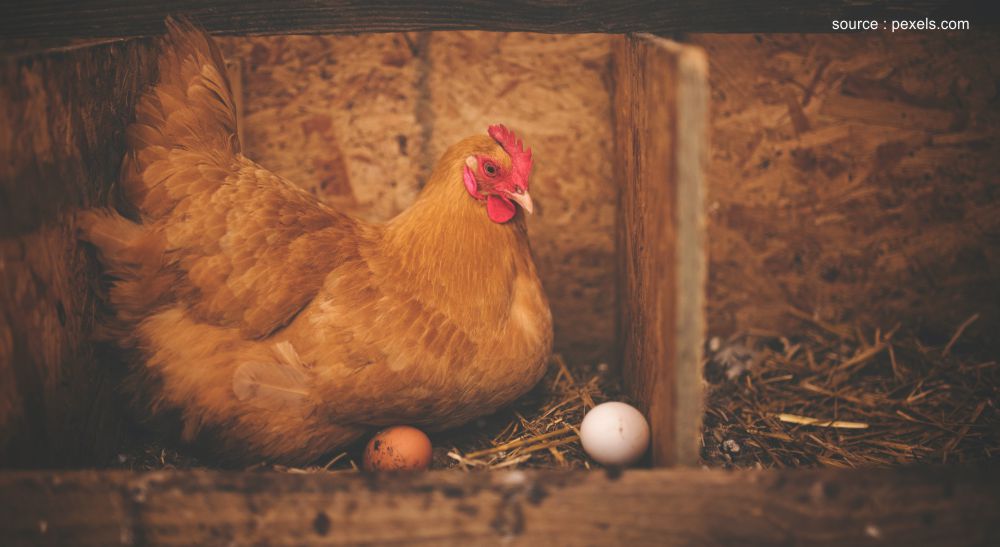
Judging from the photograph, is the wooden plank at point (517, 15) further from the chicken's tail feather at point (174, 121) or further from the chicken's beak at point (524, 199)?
the chicken's beak at point (524, 199)

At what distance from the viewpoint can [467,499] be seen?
45.6 inches

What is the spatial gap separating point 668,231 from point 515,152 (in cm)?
58

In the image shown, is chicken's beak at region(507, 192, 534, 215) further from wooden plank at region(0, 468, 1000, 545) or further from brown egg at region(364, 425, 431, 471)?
wooden plank at region(0, 468, 1000, 545)

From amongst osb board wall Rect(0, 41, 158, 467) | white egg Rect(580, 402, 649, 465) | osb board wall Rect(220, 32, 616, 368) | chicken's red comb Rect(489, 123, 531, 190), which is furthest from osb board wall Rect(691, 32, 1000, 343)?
osb board wall Rect(0, 41, 158, 467)

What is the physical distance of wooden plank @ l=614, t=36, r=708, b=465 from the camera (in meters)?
1.15

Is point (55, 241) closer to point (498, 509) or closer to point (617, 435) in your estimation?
point (498, 509)

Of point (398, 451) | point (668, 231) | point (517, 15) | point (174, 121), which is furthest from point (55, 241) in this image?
point (668, 231)

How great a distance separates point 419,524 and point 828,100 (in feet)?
5.84

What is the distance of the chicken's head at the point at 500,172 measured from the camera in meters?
1.70

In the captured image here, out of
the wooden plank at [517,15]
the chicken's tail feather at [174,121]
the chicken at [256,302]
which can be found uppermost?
the wooden plank at [517,15]

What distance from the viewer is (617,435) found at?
1535 mm

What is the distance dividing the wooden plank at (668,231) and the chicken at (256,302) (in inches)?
12.8

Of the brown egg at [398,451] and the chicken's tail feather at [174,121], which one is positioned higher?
the chicken's tail feather at [174,121]

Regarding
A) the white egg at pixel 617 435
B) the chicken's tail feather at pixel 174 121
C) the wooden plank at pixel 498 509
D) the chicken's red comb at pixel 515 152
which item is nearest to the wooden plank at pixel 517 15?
the chicken's tail feather at pixel 174 121
